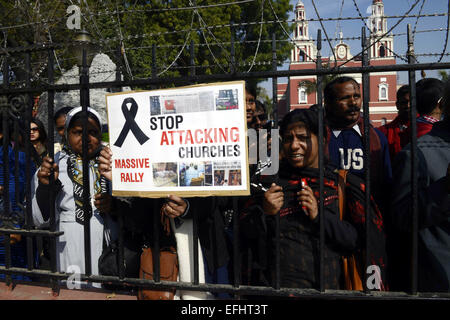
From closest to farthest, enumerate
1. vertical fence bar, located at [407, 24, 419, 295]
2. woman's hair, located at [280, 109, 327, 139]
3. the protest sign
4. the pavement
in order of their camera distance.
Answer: vertical fence bar, located at [407, 24, 419, 295]
the protest sign
woman's hair, located at [280, 109, 327, 139]
the pavement

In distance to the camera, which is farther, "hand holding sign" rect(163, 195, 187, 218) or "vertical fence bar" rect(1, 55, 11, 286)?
"vertical fence bar" rect(1, 55, 11, 286)

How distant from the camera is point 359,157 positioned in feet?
8.91

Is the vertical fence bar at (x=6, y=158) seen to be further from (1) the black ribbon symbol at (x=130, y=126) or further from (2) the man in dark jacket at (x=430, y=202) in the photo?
(2) the man in dark jacket at (x=430, y=202)

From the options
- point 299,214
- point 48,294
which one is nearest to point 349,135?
point 299,214

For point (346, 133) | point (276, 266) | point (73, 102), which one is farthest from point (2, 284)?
point (73, 102)

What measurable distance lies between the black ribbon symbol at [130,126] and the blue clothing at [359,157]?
132cm

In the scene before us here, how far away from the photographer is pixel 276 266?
2055mm

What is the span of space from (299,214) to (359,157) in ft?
2.70

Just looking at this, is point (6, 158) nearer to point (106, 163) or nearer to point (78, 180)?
point (78, 180)

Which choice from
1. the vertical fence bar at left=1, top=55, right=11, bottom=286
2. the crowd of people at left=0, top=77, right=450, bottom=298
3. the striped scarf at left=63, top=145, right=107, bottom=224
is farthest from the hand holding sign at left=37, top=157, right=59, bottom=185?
the vertical fence bar at left=1, top=55, right=11, bottom=286

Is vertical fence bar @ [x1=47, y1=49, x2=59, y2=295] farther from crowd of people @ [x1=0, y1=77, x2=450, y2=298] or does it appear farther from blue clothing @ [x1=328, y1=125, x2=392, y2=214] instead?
blue clothing @ [x1=328, y1=125, x2=392, y2=214]

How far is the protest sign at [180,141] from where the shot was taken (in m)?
2.00

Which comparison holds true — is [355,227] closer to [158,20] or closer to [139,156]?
[139,156]

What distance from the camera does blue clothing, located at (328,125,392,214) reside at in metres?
2.55
